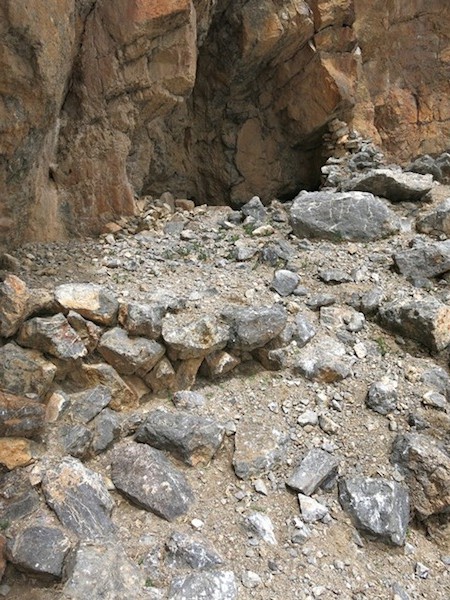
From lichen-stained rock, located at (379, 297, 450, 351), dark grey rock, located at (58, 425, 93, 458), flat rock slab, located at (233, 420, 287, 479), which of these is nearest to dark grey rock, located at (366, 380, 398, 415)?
lichen-stained rock, located at (379, 297, 450, 351)

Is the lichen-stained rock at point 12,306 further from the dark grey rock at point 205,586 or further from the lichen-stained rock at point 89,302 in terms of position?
the dark grey rock at point 205,586

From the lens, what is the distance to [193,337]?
3.93m

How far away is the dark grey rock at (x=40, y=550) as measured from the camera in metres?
2.54

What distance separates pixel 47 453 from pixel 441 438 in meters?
3.00

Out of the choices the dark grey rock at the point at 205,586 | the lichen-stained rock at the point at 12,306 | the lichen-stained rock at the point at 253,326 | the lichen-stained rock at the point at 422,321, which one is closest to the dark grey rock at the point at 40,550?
the dark grey rock at the point at 205,586

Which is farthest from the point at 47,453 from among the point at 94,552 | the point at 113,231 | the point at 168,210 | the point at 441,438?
the point at 168,210

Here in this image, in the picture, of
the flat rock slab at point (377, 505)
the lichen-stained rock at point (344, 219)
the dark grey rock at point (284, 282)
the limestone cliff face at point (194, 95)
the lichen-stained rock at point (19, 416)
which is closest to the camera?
the lichen-stained rock at point (19, 416)

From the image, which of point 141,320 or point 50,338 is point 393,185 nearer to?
point 141,320

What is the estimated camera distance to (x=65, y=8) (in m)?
4.48

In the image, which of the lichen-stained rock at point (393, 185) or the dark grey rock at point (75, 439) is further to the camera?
the lichen-stained rock at point (393, 185)

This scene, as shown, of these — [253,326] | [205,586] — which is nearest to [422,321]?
[253,326]

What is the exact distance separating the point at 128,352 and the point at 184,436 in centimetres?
80

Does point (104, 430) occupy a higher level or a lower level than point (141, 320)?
lower

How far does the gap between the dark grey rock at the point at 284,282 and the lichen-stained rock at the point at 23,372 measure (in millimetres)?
2434
